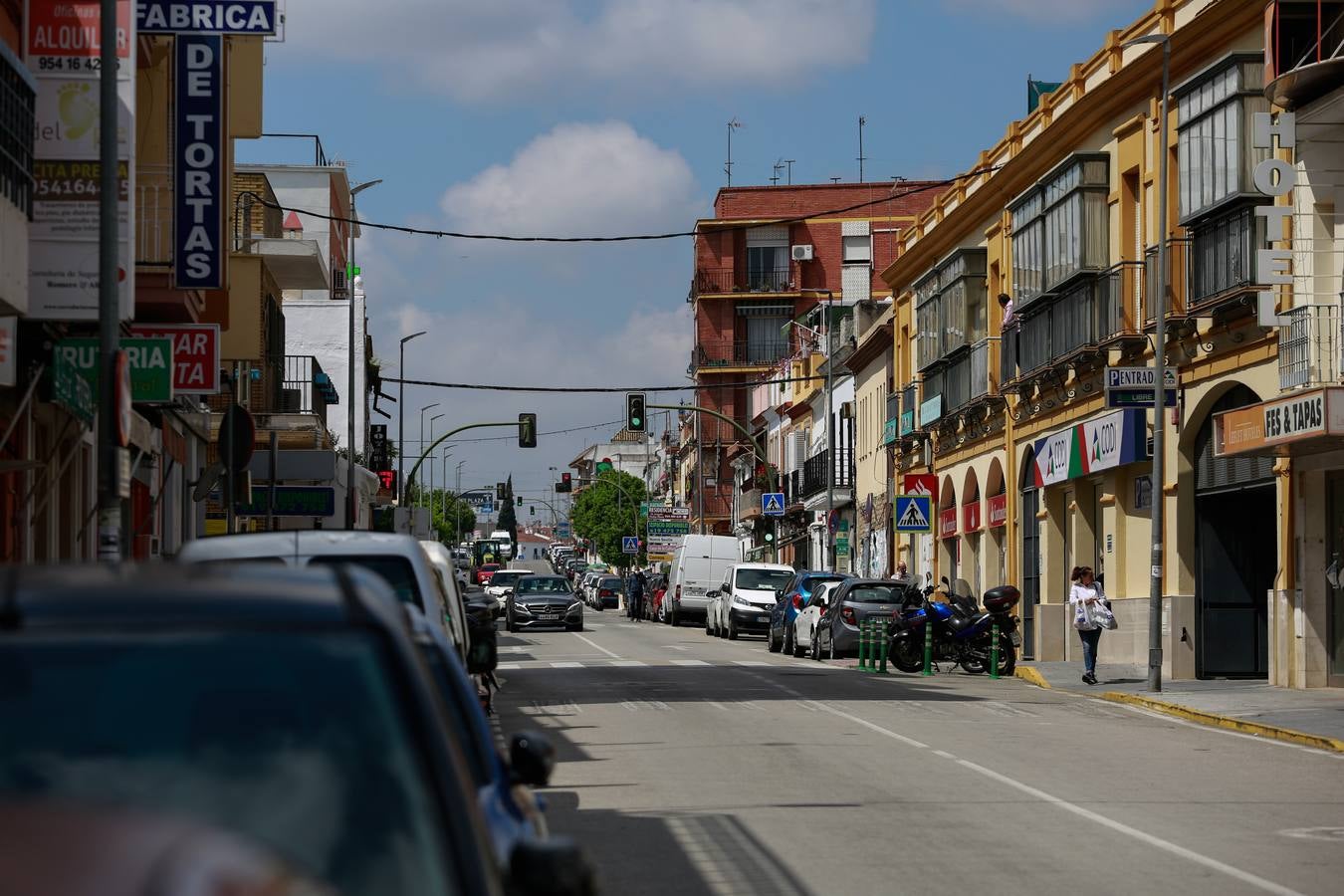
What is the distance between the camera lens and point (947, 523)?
50594 mm

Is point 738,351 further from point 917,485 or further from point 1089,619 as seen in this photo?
point 1089,619

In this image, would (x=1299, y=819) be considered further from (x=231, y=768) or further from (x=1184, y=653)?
(x=1184, y=653)

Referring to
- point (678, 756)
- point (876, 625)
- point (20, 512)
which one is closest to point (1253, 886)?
point (678, 756)

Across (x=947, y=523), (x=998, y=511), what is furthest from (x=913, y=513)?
(x=947, y=523)

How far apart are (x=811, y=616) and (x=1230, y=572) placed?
10494 millimetres

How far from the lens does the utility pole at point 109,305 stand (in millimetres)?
13852

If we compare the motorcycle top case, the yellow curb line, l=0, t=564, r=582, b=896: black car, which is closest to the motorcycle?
the motorcycle top case

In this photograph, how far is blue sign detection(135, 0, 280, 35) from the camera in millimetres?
21188

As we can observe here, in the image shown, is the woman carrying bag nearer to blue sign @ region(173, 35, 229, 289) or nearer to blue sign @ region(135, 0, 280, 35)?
blue sign @ region(173, 35, 229, 289)

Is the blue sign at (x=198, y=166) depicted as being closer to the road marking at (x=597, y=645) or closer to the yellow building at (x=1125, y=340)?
the yellow building at (x=1125, y=340)

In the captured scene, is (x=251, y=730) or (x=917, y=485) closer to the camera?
(x=251, y=730)

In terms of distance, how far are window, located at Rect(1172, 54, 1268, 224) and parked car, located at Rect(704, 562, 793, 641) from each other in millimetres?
21072

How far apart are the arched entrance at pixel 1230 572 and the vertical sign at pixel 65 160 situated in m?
18.5

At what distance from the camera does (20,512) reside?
2108cm
